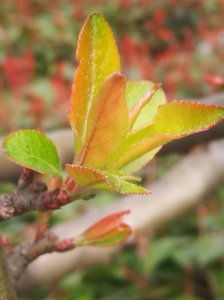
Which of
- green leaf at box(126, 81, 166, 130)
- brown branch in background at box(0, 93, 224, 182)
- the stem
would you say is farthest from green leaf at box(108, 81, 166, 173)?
brown branch in background at box(0, 93, 224, 182)

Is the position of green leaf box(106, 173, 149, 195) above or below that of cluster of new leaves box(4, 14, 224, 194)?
below

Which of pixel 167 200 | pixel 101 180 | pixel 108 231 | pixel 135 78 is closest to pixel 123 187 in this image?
pixel 101 180

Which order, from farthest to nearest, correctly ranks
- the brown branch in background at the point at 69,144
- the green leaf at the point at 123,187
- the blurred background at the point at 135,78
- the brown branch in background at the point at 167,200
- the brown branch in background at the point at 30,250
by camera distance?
the blurred background at the point at 135,78 < the brown branch in background at the point at 167,200 < the brown branch in background at the point at 69,144 < the brown branch in background at the point at 30,250 < the green leaf at the point at 123,187

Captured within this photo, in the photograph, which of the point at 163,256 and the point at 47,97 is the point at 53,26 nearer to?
the point at 47,97

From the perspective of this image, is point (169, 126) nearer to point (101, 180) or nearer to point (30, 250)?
point (101, 180)

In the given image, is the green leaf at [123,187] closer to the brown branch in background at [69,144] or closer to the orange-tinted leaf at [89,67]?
the orange-tinted leaf at [89,67]

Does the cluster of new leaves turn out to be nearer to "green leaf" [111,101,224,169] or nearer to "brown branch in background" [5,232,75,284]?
"green leaf" [111,101,224,169]

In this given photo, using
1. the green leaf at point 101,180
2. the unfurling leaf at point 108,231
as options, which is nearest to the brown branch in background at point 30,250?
the unfurling leaf at point 108,231
